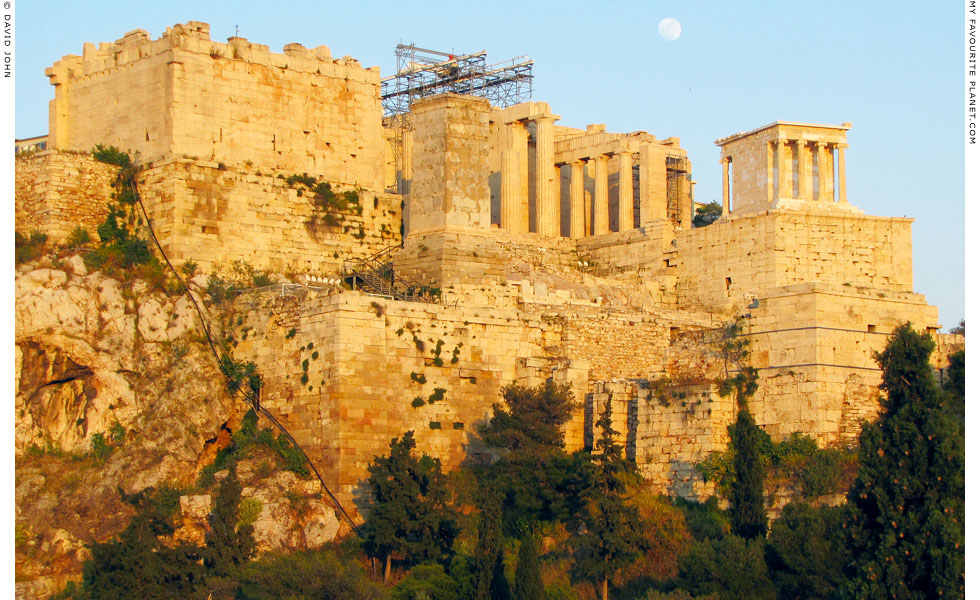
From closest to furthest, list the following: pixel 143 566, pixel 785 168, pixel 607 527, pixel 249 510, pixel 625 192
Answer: pixel 143 566 < pixel 607 527 < pixel 249 510 < pixel 785 168 < pixel 625 192

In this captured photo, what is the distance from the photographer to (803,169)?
6016cm

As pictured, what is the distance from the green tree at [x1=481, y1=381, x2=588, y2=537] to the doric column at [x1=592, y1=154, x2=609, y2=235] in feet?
44.3

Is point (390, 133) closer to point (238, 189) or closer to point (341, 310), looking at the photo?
point (238, 189)

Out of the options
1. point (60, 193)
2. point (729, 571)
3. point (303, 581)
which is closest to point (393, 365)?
point (303, 581)

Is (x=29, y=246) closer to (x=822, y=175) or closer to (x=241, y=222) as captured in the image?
(x=241, y=222)

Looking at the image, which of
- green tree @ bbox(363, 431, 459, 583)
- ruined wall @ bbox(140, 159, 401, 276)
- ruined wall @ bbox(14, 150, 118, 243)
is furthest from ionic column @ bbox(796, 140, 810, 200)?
ruined wall @ bbox(14, 150, 118, 243)

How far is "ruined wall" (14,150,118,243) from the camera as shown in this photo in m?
55.8

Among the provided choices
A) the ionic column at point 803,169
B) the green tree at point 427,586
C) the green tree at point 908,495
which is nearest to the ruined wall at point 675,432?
the green tree at point 427,586

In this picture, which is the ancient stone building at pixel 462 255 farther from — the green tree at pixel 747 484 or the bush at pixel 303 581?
the bush at pixel 303 581

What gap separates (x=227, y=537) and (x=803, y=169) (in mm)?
21663

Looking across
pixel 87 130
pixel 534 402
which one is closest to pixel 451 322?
pixel 534 402

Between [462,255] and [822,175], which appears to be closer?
[462,255]

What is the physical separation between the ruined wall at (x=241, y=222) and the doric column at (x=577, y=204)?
29.1ft

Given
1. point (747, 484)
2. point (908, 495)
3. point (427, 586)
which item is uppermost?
point (908, 495)
